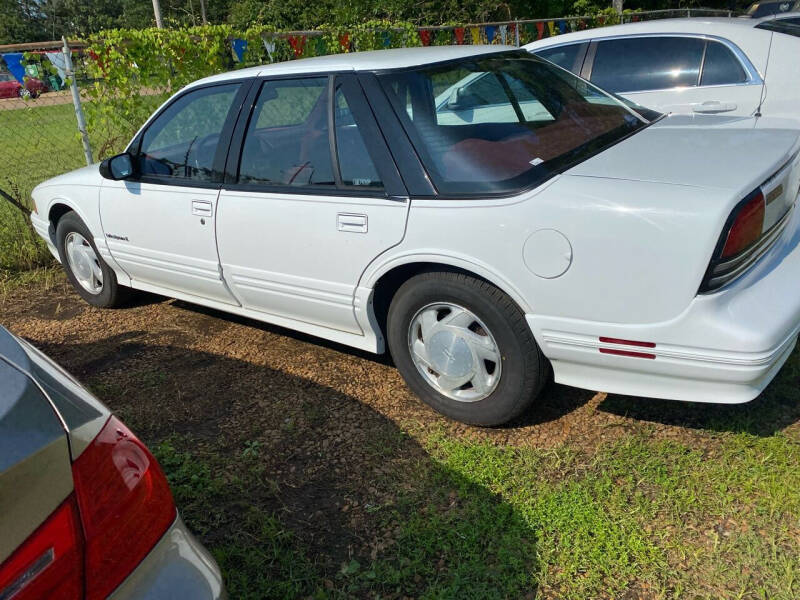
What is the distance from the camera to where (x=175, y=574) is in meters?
1.50

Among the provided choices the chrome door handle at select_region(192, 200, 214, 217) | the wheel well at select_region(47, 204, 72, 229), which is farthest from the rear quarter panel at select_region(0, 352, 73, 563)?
the wheel well at select_region(47, 204, 72, 229)

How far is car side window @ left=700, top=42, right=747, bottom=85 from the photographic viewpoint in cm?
549

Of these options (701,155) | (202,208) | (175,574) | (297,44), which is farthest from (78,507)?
(297,44)

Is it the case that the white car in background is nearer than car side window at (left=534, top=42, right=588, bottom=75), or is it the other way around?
the white car in background

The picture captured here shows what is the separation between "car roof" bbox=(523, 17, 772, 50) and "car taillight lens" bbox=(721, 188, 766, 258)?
3.63 meters

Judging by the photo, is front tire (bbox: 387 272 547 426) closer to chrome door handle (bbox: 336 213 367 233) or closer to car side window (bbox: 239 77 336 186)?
chrome door handle (bbox: 336 213 367 233)

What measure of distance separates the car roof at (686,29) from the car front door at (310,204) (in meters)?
3.42

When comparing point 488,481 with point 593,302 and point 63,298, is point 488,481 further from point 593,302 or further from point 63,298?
point 63,298

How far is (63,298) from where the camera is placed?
5.71 metres

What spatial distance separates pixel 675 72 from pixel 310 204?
12.9ft

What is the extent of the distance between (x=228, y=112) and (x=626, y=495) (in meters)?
2.87

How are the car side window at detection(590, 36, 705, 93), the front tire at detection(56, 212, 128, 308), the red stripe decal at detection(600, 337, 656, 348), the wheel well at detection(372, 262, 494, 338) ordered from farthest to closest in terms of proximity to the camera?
the car side window at detection(590, 36, 705, 93) → the front tire at detection(56, 212, 128, 308) → the wheel well at detection(372, 262, 494, 338) → the red stripe decal at detection(600, 337, 656, 348)

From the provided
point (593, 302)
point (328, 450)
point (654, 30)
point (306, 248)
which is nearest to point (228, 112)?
point (306, 248)

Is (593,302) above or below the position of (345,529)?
above
